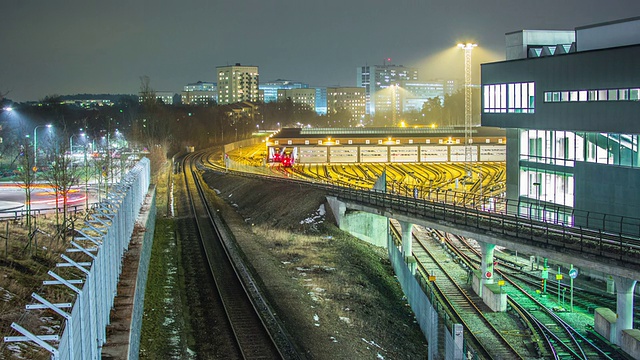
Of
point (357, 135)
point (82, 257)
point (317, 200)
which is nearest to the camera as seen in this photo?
point (82, 257)

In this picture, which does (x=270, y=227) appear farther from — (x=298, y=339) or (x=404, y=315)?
(x=298, y=339)

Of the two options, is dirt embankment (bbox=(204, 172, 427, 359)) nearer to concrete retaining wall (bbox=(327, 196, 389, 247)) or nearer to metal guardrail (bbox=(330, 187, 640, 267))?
concrete retaining wall (bbox=(327, 196, 389, 247))

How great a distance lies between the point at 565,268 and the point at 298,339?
16288 mm

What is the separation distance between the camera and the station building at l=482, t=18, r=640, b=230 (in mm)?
24484

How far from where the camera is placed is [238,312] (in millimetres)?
17312

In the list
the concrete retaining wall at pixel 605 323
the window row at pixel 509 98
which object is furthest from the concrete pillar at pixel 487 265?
the window row at pixel 509 98

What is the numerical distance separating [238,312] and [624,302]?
425 inches

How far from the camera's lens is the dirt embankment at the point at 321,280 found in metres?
16.6

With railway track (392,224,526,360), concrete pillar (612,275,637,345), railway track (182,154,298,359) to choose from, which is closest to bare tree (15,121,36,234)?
railway track (182,154,298,359)

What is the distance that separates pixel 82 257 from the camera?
1623 centimetres

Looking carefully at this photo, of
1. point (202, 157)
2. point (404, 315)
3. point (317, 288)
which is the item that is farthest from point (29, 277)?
point (202, 157)

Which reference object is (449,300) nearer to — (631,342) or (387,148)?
(631,342)

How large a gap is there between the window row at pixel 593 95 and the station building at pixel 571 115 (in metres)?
0.04

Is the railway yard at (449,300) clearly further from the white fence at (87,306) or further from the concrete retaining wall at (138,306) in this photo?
the white fence at (87,306)
